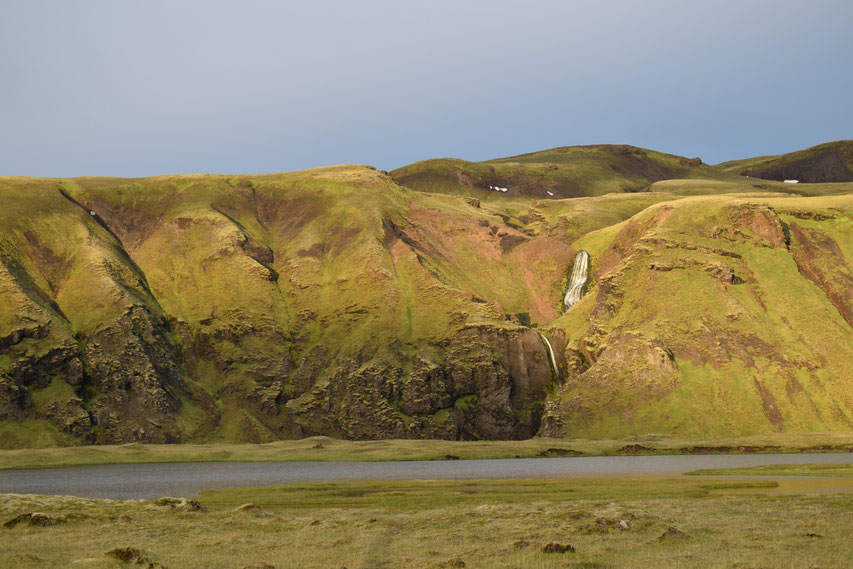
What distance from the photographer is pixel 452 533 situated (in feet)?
148

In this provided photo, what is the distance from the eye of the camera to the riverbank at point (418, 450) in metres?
138

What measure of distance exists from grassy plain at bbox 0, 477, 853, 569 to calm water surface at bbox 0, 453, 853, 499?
94.9 feet

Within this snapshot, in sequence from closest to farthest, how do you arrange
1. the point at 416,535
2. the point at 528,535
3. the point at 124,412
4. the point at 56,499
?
the point at 528,535 < the point at 416,535 < the point at 56,499 < the point at 124,412

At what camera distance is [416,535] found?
4531cm

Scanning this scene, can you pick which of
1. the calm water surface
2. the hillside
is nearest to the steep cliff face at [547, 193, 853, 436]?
the hillside

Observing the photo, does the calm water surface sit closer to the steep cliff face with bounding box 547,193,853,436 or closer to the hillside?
the steep cliff face with bounding box 547,193,853,436

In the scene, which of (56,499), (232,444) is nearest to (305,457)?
(232,444)

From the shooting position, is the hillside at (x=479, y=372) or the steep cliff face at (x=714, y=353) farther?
the hillside at (x=479, y=372)

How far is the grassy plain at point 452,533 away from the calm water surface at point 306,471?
28914 millimetres

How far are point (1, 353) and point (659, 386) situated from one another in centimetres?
13692

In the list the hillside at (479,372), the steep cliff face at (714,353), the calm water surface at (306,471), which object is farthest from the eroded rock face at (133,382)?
the steep cliff face at (714,353)

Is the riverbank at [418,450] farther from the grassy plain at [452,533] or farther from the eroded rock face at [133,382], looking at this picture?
the grassy plain at [452,533]

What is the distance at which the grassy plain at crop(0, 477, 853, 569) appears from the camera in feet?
115

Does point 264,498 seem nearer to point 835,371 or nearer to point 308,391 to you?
point 308,391
